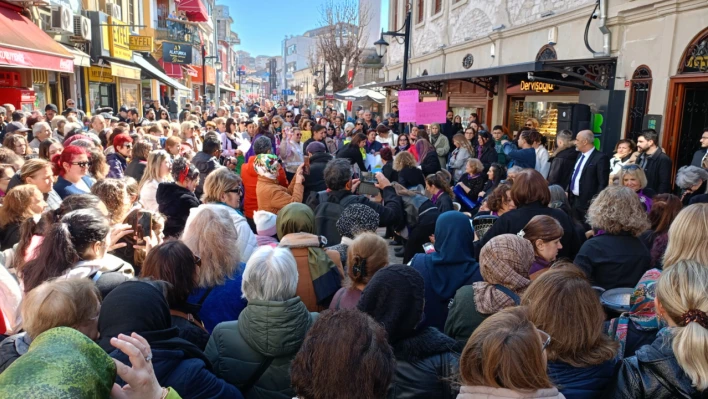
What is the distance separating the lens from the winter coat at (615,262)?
3400 millimetres

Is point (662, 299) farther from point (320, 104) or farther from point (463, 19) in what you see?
point (320, 104)

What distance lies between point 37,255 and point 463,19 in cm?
1685

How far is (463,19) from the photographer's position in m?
17.4

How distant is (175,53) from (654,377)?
27724 millimetres

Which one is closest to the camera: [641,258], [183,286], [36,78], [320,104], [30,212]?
[183,286]

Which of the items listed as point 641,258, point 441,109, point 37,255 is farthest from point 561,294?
point 441,109

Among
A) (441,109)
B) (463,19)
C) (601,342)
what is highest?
(463,19)

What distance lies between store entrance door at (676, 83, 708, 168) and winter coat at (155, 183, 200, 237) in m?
7.77

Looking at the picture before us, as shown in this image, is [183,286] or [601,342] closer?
[601,342]

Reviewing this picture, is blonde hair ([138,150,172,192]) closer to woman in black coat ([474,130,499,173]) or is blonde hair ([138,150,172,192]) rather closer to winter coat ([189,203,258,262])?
winter coat ([189,203,258,262])

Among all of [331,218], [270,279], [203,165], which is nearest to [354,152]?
[203,165]

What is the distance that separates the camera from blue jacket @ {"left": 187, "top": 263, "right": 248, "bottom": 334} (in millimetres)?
3135

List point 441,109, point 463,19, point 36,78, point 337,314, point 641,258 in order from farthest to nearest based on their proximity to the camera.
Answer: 1. point 463,19
2. point 36,78
3. point 441,109
4. point 641,258
5. point 337,314

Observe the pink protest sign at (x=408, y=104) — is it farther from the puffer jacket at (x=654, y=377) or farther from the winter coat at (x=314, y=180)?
the puffer jacket at (x=654, y=377)
